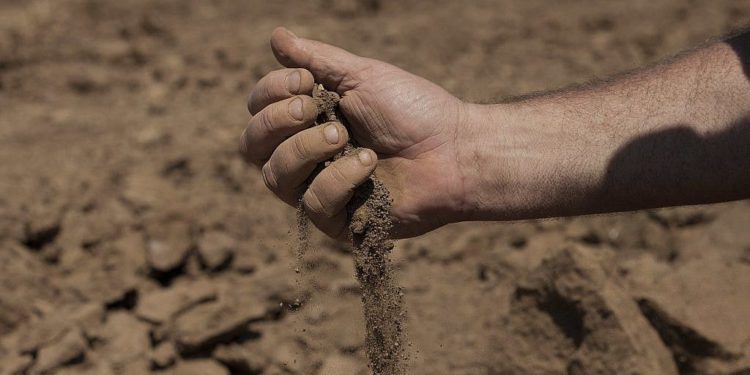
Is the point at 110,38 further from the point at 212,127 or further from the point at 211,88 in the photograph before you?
the point at 212,127

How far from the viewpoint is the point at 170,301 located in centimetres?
364

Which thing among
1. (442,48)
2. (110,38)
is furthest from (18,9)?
(442,48)

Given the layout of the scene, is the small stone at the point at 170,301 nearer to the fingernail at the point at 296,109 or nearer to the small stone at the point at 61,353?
the small stone at the point at 61,353

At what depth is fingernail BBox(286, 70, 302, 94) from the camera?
2.61 m

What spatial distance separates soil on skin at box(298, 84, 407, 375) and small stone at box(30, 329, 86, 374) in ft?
4.28

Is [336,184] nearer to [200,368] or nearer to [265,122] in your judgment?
[265,122]

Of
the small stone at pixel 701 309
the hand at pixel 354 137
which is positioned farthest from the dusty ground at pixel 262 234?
the hand at pixel 354 137

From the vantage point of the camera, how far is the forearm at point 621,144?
243 centimetres

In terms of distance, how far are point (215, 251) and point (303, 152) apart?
5.45ft

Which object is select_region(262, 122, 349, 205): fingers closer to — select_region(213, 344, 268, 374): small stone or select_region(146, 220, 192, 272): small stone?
select_region(213, 344, 268, 374): small stone

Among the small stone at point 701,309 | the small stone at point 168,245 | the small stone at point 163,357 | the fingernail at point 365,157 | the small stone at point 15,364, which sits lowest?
the small stone at point 168,245

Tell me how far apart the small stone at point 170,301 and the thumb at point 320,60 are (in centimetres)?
132

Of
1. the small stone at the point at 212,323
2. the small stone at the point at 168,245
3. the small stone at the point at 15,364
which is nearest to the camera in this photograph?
the small stone at the point at 15,364

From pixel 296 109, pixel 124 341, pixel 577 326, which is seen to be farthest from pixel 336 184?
pixel 124 341
